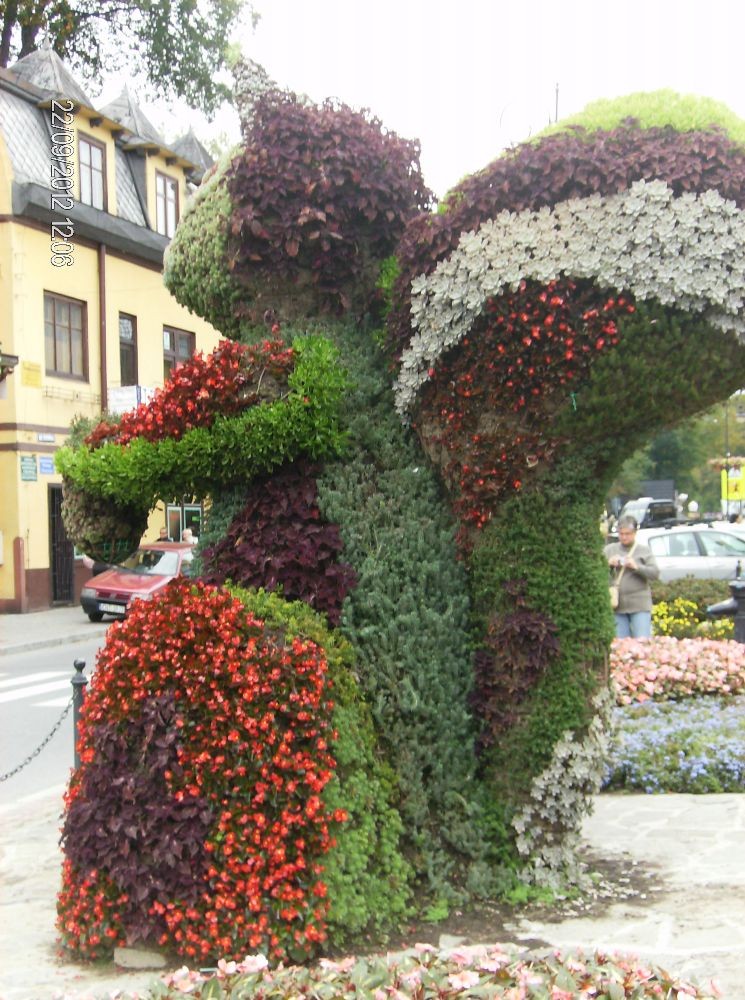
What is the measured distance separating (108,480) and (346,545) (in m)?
0.98

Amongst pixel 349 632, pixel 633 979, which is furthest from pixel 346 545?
pixel 633 979

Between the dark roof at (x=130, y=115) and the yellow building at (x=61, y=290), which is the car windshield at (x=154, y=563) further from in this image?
the dark roof at (x=130, y=115)

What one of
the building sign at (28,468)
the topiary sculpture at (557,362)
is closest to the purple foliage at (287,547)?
the topiary sculpture at (557,362)

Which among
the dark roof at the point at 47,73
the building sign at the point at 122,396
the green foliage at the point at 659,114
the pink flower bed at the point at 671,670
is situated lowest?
the pink flower bed at the point at 671,670

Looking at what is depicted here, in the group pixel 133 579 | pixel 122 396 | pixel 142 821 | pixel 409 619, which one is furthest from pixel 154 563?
pixel 142 821

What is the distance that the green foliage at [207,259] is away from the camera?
4.49 meters

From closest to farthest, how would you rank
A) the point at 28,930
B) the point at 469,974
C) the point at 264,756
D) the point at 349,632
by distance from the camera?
1. the point at 469,974
2. the point at 264,756
3. the point at 349,632
4. the point at 28,930

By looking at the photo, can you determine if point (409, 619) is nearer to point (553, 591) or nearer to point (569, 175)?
point (553, 591)

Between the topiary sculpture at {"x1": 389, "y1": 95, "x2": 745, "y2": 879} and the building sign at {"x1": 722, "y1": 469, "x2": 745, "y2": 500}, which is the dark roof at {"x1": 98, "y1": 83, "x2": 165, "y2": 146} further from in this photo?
the topiary sculpture at {"x1": 389, "y1": 95, "x2": 745, "y2": 879}

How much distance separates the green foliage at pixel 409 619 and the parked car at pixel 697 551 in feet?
44.3

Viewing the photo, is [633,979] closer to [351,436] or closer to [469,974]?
[469,974]

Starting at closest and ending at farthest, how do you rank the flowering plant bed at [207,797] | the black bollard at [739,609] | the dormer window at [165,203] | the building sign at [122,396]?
the flowering plant bed at [207,797] < the black bollard at [739,609] < the building sign at [122,396] < the dormer window at [165,203]

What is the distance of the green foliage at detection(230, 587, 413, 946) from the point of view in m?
3.82

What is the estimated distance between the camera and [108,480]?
4.20 meters
